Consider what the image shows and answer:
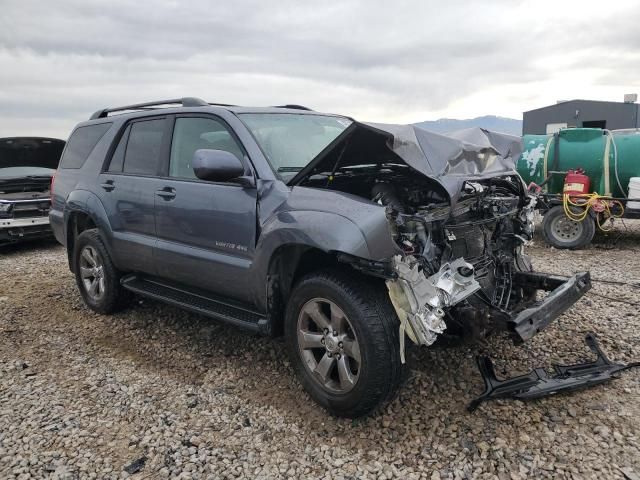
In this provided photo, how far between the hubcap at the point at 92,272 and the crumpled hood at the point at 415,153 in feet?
8.60

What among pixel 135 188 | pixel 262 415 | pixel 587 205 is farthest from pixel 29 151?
pixel 587 205

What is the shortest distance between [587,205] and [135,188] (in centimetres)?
679

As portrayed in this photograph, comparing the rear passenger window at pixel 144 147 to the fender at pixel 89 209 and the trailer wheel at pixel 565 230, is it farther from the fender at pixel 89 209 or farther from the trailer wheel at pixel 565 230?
the trailer wheel at pixel 565 230

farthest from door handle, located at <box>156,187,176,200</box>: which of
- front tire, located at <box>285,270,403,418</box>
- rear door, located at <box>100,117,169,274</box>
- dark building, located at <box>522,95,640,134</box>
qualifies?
dark building, located at <box>522,95,640,134</box>

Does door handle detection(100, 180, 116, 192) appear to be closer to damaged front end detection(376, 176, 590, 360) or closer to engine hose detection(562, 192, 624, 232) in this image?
damaged front end detection(376, 176, 590, 360)

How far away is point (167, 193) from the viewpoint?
3941mm

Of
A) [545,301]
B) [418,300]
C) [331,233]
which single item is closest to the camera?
[418,300]

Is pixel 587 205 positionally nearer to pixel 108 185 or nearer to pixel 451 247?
pixel 451 247

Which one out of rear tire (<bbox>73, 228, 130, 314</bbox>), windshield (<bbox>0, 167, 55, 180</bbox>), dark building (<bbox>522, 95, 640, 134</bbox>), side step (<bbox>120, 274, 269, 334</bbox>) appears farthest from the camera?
dark building (<bbox>522, 95, 640, 134</bbox>)

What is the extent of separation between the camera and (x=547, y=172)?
28.8 feet

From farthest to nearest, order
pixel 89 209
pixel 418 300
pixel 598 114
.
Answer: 1. pixel 598 114
2. pixel 89 209
3. pixel 418 300

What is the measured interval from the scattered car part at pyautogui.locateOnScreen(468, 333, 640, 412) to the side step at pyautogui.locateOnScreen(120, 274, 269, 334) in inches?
56.8

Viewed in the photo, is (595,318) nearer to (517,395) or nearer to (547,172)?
(517,395)

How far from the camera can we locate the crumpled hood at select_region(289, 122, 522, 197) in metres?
2.99
